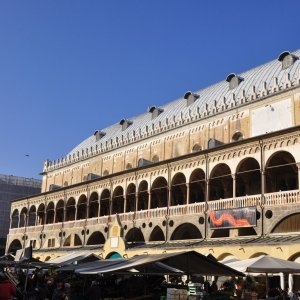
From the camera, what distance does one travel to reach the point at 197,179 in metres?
38.0

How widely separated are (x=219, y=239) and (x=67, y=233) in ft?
68.8

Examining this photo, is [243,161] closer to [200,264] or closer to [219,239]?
[219,239]

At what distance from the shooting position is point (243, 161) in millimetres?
31812

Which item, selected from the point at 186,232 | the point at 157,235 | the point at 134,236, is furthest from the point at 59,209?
the point at 186,232

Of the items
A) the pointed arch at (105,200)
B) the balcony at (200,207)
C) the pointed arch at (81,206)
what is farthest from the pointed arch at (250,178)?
the pointed arch at (81,206)

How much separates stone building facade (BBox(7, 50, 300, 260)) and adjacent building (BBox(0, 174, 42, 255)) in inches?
558

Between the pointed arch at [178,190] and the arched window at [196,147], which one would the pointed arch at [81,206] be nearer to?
the pointed arch at [178,190]

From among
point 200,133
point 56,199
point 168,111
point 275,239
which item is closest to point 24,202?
point 56,199

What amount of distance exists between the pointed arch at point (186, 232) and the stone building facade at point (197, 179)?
87mm

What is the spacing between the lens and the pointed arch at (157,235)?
37.4 metres

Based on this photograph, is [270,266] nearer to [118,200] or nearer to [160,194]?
[160,194]

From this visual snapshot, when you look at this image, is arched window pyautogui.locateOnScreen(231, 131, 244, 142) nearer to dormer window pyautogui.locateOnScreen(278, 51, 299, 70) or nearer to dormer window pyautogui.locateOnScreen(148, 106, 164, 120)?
dormer window pyautogui.locateOnScreen(278, 51, 299, 70)

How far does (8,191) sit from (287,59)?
50.0 m

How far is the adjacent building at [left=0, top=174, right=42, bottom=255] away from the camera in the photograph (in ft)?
235
